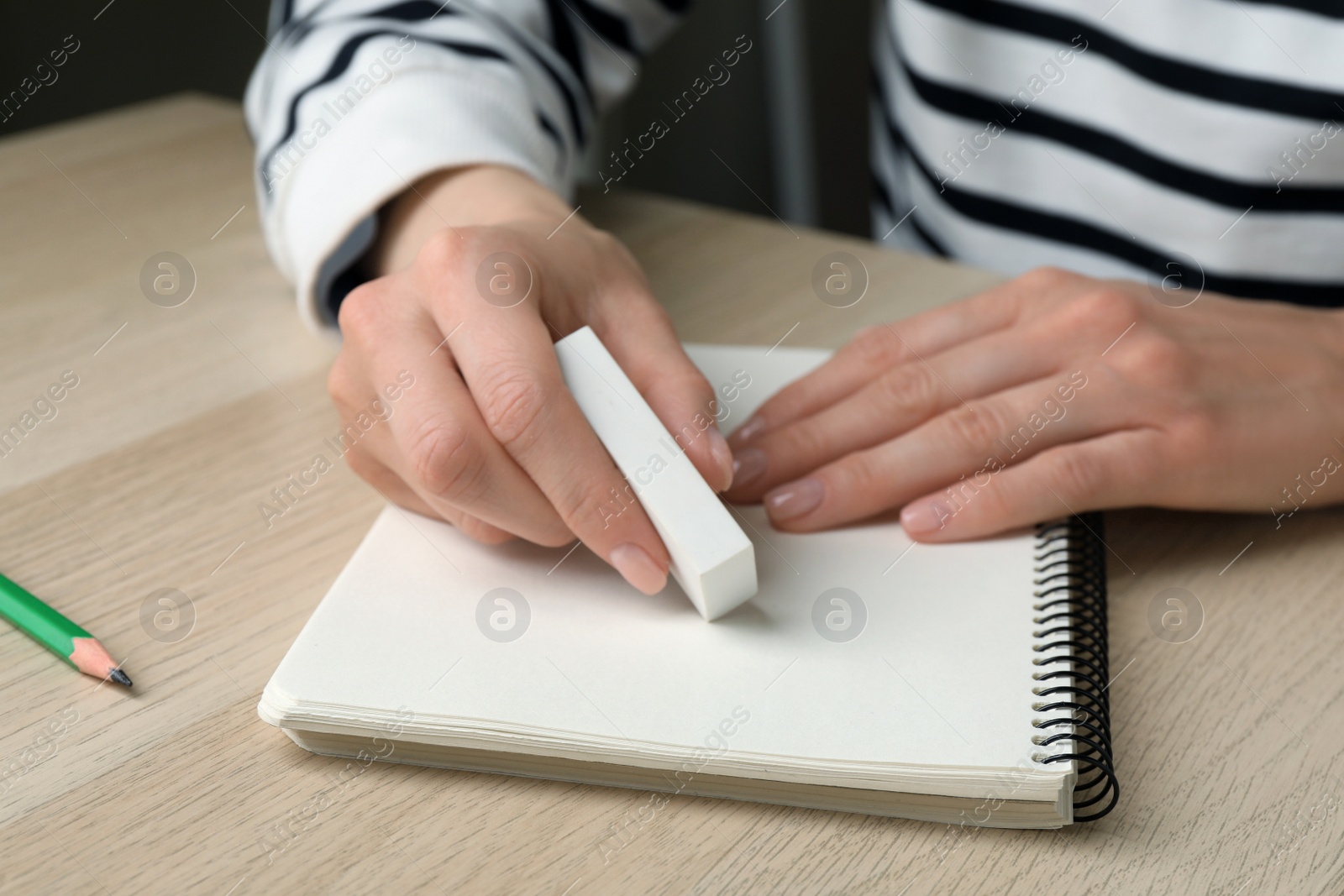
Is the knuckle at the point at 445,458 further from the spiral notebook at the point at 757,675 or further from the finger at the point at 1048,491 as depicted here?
the finger at the point at 1048,491

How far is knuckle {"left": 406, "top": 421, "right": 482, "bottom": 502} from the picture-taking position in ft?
1.63

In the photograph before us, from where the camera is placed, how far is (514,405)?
50cm

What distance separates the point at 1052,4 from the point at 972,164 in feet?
0.49

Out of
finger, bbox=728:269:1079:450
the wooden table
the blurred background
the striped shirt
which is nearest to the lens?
the wooden table

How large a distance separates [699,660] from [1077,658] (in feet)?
0.57

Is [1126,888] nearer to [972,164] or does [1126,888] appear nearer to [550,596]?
[550,596]

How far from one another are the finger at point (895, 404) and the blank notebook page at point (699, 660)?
0.05m

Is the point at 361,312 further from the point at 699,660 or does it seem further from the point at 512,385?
the point at 699,660

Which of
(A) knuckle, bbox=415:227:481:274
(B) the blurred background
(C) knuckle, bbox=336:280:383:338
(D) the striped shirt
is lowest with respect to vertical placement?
(B) the blurred background

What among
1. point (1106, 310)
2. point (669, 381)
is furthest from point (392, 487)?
point (1106, 310)

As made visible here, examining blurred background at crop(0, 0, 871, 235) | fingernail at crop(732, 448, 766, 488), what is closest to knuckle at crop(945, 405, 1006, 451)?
fingernail at crop(732, 448, 766, 488)

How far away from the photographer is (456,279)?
0.55m

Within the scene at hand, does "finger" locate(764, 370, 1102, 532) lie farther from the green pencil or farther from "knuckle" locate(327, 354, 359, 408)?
the green pencil

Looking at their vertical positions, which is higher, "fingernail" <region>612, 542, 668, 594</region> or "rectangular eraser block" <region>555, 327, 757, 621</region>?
"rectangular eraser block" <region>555, 327, 757, 621</region>
